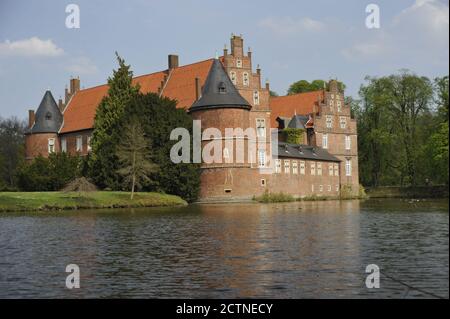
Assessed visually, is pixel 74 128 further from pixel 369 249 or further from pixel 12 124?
pixel 369 249

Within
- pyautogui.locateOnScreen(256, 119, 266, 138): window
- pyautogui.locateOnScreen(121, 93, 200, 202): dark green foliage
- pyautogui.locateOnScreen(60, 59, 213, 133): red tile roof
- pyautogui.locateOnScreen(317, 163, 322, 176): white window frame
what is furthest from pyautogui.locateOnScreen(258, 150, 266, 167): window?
pyautogui.locateOnScreen(317, 163, 322, 176): white window frame

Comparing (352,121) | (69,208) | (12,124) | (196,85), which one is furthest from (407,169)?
(12,124)

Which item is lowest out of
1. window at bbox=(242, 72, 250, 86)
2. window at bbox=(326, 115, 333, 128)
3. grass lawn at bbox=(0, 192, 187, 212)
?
grass lawn at bbox=(0, 192, 187, 212)

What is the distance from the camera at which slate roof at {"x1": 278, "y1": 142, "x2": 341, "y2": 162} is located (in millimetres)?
56534

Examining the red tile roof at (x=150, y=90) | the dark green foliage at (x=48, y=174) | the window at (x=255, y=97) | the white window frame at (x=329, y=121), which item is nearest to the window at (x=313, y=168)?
the white window frame at (x=329, y=121)

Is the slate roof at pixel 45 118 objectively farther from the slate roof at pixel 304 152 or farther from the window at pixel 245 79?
the slate roof at pixel 304 152

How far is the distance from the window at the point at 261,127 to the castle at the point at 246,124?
86 mm

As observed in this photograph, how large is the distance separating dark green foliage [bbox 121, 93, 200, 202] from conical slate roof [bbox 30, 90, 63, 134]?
2083 cm

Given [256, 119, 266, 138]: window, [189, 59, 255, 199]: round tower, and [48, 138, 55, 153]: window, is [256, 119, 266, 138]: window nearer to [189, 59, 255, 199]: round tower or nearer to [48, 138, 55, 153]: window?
[189, 59, 255, 199]: round tower

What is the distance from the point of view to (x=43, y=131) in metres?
67.4

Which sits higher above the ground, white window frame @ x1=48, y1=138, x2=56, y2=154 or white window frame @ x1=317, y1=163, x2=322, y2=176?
white window frame @ x1=48, y1=138, x2=56, y2=154

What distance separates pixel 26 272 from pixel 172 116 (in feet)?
116

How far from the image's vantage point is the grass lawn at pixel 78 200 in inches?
1534
